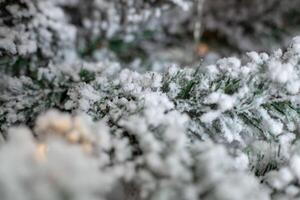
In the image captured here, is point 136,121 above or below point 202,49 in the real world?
below

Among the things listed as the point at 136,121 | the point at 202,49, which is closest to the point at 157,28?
the point at 202,49

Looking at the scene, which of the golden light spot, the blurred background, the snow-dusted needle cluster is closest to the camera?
the snow-dusted needle cluster

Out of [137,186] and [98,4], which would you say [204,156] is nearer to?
[137,186]

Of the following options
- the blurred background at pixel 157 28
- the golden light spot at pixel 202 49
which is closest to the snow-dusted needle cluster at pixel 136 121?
the blurred background at pixel 157 28

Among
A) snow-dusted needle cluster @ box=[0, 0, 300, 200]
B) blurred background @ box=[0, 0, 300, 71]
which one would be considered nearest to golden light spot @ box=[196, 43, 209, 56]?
blurred background @ box=[0, 0, 300, 71]

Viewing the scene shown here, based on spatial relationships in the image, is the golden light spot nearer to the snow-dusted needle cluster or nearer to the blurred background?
the blurred background

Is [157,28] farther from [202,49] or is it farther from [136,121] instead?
[136,121]

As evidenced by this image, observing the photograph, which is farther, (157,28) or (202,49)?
(202,49)

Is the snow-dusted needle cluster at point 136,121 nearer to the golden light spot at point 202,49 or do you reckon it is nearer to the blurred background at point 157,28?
the blurred background at point 157,28

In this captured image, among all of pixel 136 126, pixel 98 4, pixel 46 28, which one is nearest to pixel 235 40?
pixel 98 4

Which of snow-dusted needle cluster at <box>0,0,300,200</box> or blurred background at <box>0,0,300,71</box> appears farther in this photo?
blurred background at <box>0,0,300,71</box>

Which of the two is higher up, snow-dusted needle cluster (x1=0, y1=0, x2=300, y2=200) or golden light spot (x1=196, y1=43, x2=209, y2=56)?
golden light spot (x1=196, y1=43, x2=209, y2=56)
